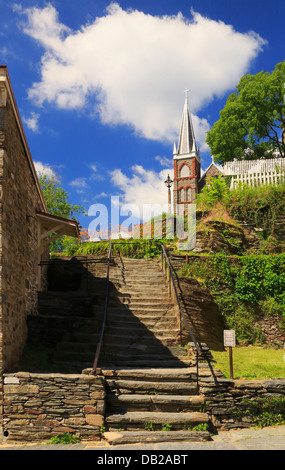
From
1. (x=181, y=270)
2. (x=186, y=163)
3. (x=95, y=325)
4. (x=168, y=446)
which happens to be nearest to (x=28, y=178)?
(x=95, y=325)

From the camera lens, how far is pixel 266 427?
22.3 feet

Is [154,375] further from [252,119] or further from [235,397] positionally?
[252,119]

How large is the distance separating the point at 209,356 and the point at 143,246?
9773mm

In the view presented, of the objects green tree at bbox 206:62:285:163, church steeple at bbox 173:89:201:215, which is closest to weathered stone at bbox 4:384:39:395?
green tree at bbox 206:62:285:163

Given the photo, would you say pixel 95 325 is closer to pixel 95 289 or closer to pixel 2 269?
pixel 95 289

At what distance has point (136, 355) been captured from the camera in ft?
29.1

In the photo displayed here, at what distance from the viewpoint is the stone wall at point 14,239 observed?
23.3ft

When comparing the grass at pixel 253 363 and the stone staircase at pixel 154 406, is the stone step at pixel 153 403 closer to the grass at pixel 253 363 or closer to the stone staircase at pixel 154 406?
the stone staircase at pixel 154 406

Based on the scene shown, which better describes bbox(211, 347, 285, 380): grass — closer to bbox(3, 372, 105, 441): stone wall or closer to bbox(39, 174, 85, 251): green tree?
bbox(3, 372, 105, 441): stone wall

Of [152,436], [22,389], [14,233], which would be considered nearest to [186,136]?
[14,233]

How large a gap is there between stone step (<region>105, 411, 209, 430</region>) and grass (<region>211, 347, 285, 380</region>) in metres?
1.40

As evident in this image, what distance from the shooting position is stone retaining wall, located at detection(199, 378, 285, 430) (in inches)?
271

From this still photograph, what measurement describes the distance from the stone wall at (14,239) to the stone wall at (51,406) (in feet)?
1.87
